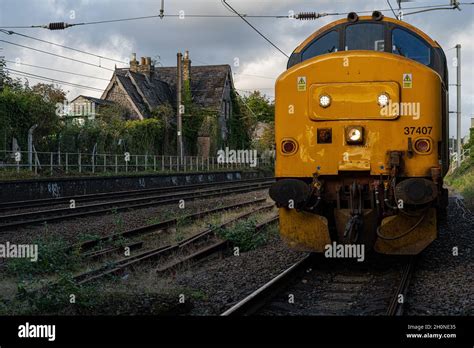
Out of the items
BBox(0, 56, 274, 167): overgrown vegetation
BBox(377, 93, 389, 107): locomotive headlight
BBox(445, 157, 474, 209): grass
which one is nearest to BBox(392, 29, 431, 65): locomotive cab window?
BBox(377, 93, 389, 107): locomotive headlight

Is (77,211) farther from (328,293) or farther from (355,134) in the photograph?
(328,293)

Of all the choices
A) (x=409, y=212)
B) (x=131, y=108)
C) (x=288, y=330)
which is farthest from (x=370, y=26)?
(x=131, y=108)

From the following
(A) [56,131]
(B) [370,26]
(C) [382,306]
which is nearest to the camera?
(C) [382,306]

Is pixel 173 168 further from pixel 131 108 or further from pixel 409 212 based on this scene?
pixel 409 212

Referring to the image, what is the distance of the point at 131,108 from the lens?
4700 cm

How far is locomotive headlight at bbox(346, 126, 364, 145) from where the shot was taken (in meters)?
8.00

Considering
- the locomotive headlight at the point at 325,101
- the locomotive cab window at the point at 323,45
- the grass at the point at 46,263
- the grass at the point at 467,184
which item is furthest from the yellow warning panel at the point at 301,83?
the grass at the point at 467,184

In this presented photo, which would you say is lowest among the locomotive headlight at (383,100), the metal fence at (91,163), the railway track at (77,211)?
the railway track at (77,211)

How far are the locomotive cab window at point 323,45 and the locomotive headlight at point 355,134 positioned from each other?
5.75 feet

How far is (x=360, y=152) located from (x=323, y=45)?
7.11ft

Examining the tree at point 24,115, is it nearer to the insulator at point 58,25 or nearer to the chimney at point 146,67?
the insulator at point 58,25

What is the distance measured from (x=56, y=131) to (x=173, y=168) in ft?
36.6

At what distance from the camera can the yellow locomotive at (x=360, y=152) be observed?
7.93 m

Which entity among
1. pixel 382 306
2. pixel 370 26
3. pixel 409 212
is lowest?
pixel 382 306
